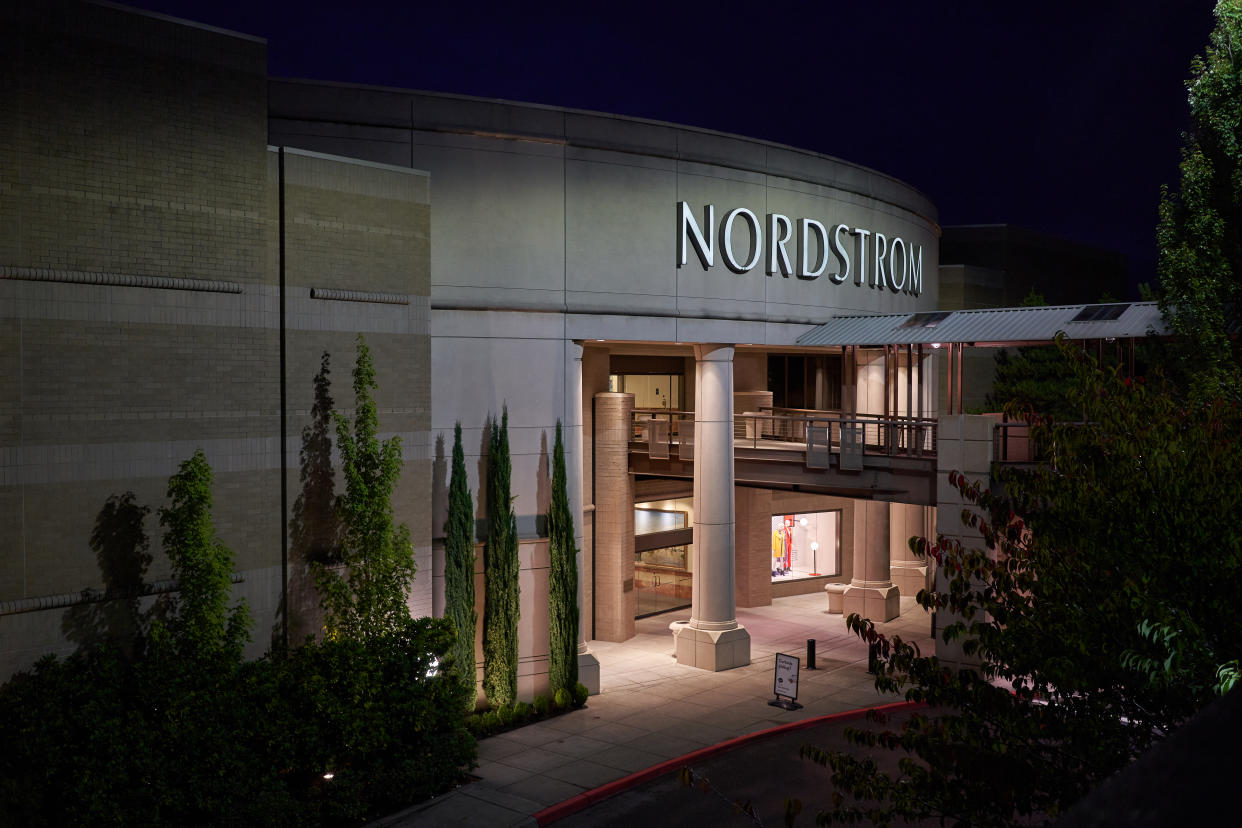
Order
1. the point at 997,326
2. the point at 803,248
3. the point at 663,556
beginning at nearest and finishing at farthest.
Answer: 1. the point at 997,326
2. the point at 803,248
3. the point at 663,556

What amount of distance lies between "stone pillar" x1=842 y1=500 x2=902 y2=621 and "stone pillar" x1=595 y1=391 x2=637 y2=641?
26.3 ft

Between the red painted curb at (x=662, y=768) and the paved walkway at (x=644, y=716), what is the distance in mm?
194

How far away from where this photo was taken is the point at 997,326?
1097 inches

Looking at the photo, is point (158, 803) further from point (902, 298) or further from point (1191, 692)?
point (902, 298)

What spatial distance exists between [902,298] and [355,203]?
65.1ft

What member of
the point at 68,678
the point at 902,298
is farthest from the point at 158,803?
the point at 902,298

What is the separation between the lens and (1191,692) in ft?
26.2

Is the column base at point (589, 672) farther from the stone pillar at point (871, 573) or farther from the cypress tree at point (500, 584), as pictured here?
the stone pillar at point (871, 573)

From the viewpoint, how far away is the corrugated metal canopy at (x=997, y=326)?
2569 cm

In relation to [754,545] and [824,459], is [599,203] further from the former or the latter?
[754,545]

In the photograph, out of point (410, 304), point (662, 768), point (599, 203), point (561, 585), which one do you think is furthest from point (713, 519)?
point (410, 304)

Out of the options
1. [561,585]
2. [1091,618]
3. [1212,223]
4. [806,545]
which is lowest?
[806,545]

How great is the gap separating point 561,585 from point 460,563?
8.96ft

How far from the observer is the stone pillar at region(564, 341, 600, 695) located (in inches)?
976
